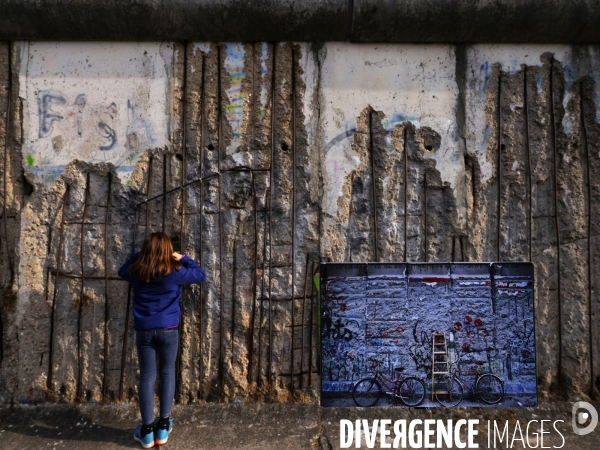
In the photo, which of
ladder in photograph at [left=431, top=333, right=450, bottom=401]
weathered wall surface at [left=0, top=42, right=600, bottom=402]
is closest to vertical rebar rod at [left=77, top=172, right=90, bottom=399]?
weathered wall surface at [left=0, top=42, right=600, bottom=402]

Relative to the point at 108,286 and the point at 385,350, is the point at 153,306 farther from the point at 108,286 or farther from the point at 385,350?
the point at 385,350

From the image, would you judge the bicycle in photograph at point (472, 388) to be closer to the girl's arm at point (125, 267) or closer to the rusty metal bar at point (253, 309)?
the rusty metal bar at point (253, 309)

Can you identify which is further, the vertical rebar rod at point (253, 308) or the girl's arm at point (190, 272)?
the vertical rebar rod at point (253, 308)

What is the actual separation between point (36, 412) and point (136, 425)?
0.79 meters

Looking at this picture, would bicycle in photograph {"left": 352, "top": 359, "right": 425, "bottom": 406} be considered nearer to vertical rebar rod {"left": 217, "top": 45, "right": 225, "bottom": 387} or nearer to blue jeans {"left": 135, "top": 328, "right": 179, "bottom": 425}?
vertical rebar rod {"left": 217, "top": 45, "right": 225, "bottom": 387}

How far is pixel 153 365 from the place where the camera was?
3199 millimetres

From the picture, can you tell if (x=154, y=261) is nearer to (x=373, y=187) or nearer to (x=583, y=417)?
(x=373, y=187)

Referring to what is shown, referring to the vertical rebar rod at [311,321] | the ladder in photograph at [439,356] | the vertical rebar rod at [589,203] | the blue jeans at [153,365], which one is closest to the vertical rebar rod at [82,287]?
the blue jeans at [153,365]

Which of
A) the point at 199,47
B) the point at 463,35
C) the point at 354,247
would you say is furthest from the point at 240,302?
the point at 463,35

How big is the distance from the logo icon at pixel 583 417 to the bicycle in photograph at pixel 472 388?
1.64 feet

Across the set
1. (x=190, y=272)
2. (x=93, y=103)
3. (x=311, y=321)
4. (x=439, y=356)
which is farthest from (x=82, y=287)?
(x=439, y=356)

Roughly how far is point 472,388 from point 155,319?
2360 millimetres

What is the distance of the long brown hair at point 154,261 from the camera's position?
3094mm

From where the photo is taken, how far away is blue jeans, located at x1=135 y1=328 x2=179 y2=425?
3146 mm
